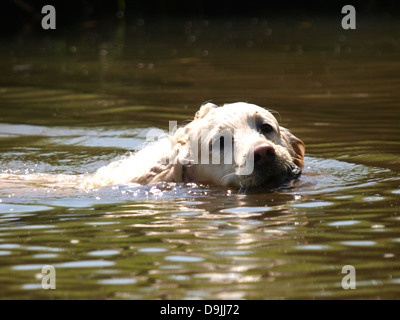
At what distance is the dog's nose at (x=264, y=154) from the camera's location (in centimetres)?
721

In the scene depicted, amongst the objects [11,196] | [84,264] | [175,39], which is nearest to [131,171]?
[11,196]

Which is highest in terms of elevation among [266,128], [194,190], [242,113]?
[242,113]

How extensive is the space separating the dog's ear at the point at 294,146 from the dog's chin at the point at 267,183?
42 centimetres

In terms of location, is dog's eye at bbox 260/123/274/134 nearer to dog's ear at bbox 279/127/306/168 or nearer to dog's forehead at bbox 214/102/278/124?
dog's forehead at bbox 214/102/278/124

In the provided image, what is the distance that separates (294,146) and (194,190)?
1195mm

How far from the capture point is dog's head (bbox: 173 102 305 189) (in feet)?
24.2

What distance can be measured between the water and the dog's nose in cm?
31

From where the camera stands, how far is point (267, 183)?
24.6 feet

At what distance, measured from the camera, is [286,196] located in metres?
7.32

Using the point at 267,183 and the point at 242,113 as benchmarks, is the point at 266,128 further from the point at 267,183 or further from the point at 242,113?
the point at 267,183

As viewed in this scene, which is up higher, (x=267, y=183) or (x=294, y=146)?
(x=294, y=146)

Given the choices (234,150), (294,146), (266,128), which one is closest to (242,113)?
(266,128)

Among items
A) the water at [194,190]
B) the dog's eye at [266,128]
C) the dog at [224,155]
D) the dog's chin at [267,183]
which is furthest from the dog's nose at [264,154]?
the dog's eye at [266,128]
